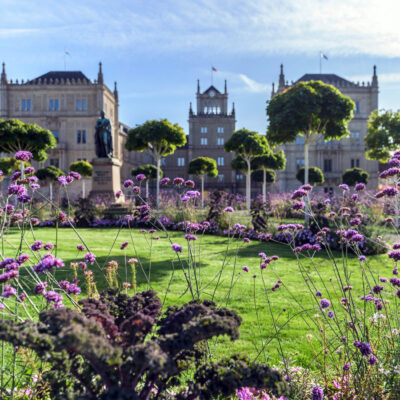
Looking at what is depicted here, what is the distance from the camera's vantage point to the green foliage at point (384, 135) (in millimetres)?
27047

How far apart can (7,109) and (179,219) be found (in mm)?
43266

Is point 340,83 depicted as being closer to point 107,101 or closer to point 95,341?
point 107,101

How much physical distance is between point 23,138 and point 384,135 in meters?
23.0

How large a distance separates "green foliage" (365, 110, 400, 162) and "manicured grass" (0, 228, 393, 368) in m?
19.8

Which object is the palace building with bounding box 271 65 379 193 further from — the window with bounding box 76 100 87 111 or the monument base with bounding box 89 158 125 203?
the monument base with bounding box 89 158 125 203

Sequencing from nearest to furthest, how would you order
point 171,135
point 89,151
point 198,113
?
point 171,135 → point 89,151 → point 198,113

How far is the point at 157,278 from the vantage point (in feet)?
21.3

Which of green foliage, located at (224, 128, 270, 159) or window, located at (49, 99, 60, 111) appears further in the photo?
window, located at (49, 99, 60, 111)

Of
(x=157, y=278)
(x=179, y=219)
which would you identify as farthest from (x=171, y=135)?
(x=157, y=278)

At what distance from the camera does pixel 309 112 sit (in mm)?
14836

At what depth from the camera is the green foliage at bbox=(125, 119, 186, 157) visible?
71.2 feet

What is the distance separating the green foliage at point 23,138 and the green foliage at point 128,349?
18.1m

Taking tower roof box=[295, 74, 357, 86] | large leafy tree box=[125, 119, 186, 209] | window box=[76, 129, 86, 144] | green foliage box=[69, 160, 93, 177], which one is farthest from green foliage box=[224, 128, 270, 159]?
tower roof box=[295, 74, 357, 86]

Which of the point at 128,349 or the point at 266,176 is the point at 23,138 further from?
the point at 266,176
